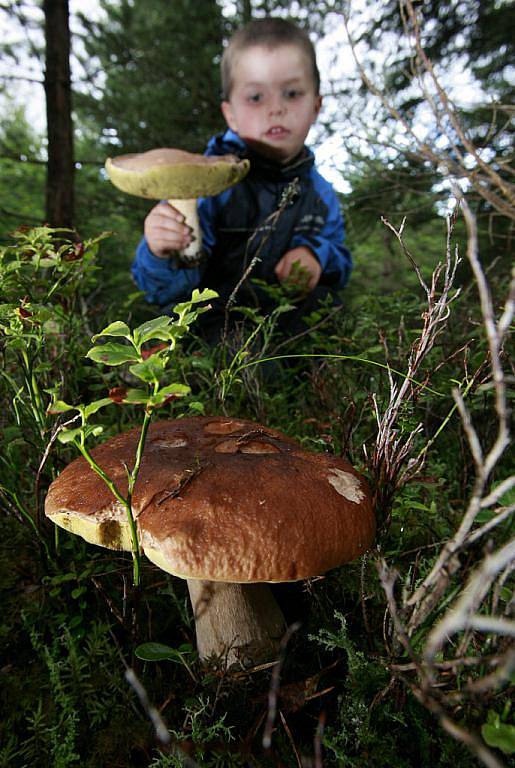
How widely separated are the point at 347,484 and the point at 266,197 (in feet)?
10.8

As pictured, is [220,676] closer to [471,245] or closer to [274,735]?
[274,735]

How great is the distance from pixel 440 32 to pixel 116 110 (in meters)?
4.01

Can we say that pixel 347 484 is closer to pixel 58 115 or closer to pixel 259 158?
pixel 259 158

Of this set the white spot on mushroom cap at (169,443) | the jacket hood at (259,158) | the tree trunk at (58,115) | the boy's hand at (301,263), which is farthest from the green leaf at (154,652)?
the tree trunk at (58,115)

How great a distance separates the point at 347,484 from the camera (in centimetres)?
112

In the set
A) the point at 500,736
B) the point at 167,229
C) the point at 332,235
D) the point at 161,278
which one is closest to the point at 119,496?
the point at 500,736

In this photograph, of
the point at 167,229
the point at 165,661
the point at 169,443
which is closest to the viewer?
the point at 169,443

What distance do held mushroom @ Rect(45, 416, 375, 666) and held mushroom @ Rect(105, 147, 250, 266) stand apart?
1.45m

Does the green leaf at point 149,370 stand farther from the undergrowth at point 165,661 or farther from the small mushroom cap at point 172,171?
the small mushroom cap at point 172,171

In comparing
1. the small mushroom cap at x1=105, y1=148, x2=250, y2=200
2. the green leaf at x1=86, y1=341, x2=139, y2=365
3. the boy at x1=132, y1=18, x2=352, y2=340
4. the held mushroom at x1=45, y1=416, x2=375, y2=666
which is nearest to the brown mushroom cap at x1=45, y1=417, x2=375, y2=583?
the held mushroom at x1=45, y1=416, x2=375, y2=666

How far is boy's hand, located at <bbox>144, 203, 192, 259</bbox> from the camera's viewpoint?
2.71m

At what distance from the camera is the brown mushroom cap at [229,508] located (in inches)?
36.1

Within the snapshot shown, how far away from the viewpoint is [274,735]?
111 centimetres

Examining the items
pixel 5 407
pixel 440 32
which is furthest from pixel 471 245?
pixel 440 32
